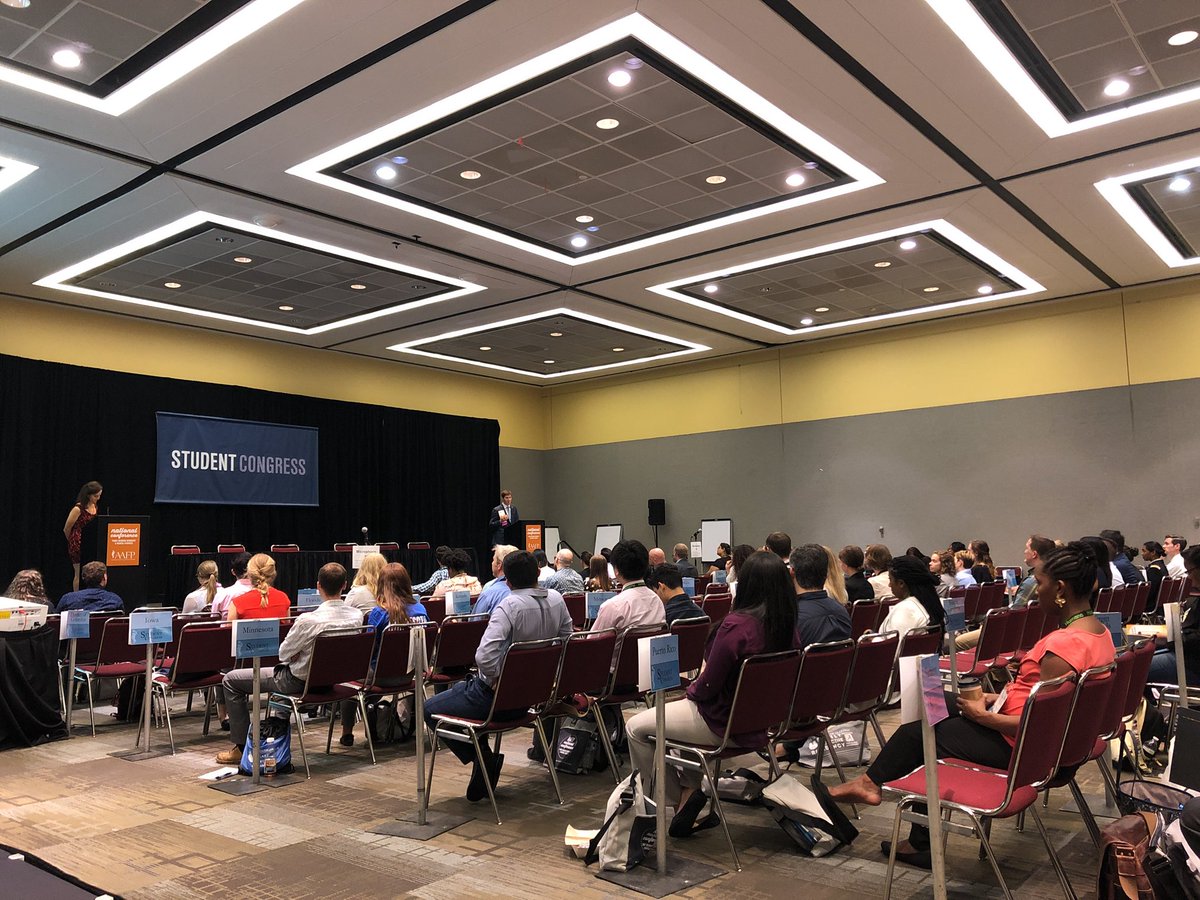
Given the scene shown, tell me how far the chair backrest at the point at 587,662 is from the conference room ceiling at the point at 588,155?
395 centimetres

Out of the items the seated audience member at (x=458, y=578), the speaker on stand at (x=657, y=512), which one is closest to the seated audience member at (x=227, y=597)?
the seated audience member at (x=458, y=578)

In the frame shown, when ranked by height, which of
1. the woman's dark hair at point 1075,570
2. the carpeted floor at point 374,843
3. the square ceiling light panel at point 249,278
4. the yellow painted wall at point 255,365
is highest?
the square ceiling light panel at point 249,278

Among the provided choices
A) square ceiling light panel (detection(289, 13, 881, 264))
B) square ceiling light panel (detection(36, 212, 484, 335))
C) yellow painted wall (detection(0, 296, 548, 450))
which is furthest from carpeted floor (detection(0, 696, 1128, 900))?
yellow painted wall (detection(0, 296, 548, 450))

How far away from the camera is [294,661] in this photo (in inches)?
200

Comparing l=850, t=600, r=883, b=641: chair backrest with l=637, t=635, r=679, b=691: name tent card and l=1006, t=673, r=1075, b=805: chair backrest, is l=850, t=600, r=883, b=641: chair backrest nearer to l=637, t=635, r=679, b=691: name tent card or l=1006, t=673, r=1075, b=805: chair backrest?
l=637, t=635, r=679, b=691: name tent card

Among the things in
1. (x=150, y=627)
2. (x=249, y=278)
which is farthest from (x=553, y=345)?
(x=150, y=627)

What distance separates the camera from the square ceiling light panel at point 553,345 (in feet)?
44.6

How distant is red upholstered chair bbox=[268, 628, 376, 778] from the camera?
4980mm

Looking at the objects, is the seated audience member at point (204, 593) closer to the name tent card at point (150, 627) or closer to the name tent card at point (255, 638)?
the name tent card at point (150, 627)

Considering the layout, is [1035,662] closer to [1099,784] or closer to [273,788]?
[1099,784]

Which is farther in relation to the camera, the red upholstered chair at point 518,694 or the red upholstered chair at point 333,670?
the red upholstered chair at point 333,670

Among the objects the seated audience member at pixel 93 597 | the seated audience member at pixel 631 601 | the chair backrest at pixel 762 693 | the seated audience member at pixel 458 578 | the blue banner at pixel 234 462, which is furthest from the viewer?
the blue banner at pixel 234 462

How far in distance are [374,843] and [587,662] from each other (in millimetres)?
1293

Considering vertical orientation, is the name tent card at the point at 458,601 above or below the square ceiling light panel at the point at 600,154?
below
